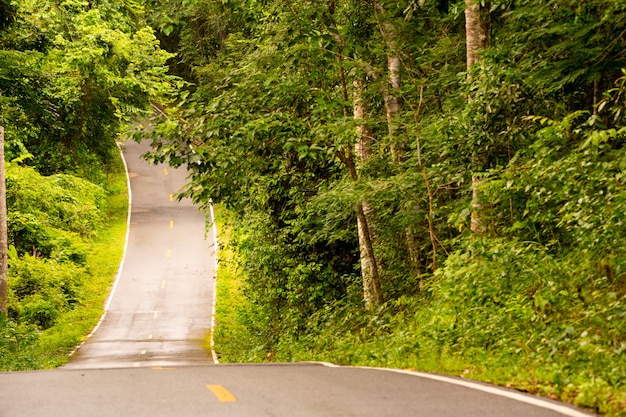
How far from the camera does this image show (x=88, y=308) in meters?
37.8

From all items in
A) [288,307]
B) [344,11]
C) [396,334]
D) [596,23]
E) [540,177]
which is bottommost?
[288,307]

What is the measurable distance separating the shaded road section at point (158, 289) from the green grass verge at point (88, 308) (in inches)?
20.7

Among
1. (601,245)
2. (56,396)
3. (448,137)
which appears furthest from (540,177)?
(56,396)

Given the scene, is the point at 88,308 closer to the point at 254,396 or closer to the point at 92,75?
the point at 92,75

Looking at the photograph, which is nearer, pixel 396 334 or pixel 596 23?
pixel 596 23

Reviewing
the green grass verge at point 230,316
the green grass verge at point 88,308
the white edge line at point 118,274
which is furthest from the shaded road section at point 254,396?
the white edge line at point 118,274

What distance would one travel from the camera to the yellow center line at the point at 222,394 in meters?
7.76

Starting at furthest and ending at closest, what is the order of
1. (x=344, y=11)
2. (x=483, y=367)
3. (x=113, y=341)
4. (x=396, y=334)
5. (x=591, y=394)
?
(x=113, y=341) < (x=344, y=11) < (x=396, y=334) < (x=483, y=367) < (x=591, y=394)

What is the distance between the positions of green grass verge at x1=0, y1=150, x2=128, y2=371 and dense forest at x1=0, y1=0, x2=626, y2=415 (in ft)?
19.7

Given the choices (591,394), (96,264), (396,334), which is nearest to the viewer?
(591,394)

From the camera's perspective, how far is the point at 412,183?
623 inches

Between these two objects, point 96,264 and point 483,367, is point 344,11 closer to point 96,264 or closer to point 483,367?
point 483,367

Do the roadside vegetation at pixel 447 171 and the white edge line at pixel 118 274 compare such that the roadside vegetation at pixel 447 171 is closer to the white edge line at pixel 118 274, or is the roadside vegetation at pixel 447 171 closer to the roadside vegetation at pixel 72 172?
the white edge line at pixel 118 274

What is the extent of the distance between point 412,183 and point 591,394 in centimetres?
885
